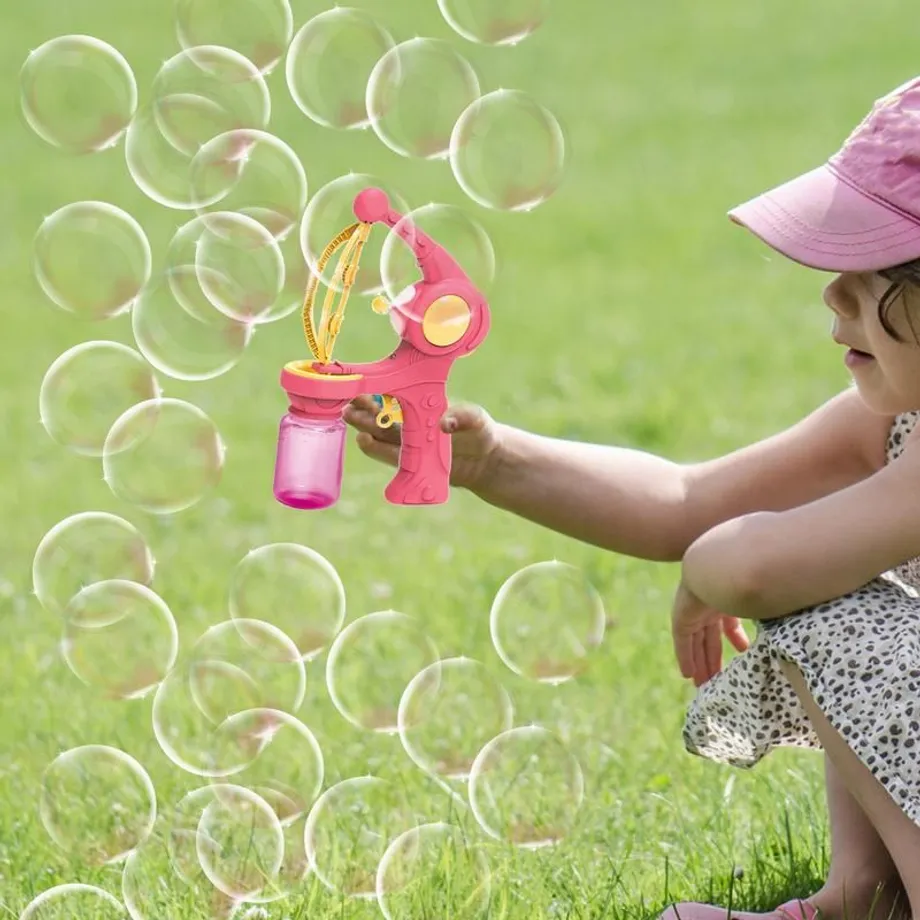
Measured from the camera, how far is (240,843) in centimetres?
256

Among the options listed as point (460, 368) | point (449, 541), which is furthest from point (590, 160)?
point (449, 541)

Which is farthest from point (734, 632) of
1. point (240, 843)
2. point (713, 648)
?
point (240, 843)

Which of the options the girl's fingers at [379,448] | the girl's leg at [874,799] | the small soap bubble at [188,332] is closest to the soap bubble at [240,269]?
the small soap bubble at [188,332]

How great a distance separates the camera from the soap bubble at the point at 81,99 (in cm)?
288

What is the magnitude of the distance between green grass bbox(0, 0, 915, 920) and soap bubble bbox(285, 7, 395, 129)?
0.30 metres

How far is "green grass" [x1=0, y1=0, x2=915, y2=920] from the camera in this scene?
2727 millimetres

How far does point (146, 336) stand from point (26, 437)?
3.44 m

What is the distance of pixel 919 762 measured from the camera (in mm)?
2098

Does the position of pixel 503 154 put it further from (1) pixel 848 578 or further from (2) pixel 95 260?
(1) pixel 848 578

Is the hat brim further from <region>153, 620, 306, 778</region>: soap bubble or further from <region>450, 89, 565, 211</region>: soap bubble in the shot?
<region>153, 620, 306, 778</region>: soap bubble

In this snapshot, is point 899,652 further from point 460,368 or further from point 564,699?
point 460,368

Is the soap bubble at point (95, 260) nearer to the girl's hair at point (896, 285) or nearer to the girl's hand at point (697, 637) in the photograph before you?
the girl's hand at point (697, 637)

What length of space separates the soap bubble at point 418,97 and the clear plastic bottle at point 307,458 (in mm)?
668

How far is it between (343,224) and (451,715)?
3.40 feet
